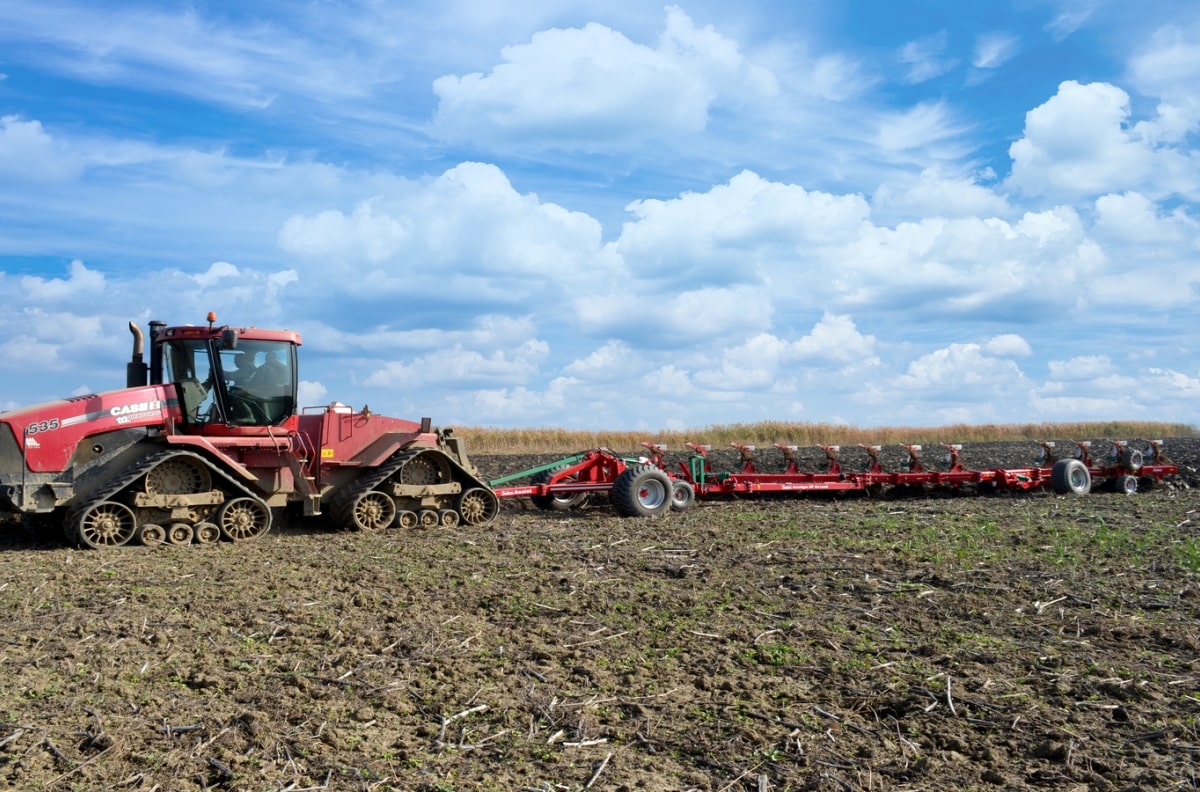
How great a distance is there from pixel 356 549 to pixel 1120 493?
567 inches

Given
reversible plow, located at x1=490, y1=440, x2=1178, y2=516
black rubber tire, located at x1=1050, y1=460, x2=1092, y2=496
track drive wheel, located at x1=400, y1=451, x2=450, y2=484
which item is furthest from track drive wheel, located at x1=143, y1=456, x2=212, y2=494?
black rubber tire, located at x1=1050, y1=460, x2=1092, y2=496

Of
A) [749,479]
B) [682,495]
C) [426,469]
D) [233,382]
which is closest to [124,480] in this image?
[233,382]

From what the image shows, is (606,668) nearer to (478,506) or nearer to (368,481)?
(368,481)

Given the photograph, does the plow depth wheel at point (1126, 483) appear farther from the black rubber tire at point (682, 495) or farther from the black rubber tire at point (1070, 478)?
the black rubber tire at point (682, 495)

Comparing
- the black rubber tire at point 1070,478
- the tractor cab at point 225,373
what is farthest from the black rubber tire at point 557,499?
the black rubber tire at point 1070,478

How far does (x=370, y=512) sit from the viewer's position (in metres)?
12.9

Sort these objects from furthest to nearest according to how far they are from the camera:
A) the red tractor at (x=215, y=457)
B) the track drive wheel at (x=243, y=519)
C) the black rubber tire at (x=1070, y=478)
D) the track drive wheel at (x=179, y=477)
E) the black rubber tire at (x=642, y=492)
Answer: the black rubber tire at (x=1070, y=478) < the black rubber tire at (x=642, y=492) < the track drive wheel at (x=243, y=519) < the track drive wheel at (x=179, y=477) < the red tractor at (x=215, y=457)

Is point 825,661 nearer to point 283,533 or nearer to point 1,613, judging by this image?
point 1,613

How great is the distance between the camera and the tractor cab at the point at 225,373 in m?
12.3

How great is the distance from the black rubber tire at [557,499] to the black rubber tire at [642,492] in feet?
2.14

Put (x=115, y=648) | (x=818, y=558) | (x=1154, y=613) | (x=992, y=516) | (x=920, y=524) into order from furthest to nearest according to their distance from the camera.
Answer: (x=992, y=516) → (x=920, y=524) → (x=818, y=558) → (x=1154, y=613) → (x=115, y=648)

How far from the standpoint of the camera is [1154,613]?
7.64 metres

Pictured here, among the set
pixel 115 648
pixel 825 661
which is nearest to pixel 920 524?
pixel 825 661

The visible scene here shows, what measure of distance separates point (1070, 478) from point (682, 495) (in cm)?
793
